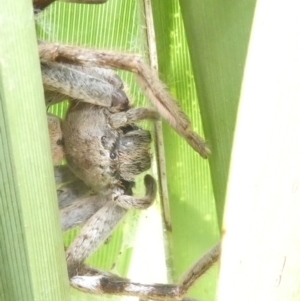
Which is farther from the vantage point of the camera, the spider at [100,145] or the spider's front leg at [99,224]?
the spider's front leg at [99,224]

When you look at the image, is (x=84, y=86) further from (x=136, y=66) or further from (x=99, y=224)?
(x=99, y=224)

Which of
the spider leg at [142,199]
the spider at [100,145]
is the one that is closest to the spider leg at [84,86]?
the spider at [100,145]

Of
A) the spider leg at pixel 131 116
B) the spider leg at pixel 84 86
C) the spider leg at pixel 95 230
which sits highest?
the spider leg at pixel 84 86

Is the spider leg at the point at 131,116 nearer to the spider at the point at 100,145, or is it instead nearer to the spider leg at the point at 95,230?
the spider at the point at 100,145

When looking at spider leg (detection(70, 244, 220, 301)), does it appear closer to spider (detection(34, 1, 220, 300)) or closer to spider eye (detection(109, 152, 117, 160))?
spider (detection(34, 1, 220, 300))

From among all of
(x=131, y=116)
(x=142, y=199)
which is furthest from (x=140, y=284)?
(x=131, y=116)

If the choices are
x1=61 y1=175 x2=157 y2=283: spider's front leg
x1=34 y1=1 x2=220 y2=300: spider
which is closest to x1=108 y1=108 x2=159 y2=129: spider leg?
x1=34 y1=1 x2=220 y2=300: spider
